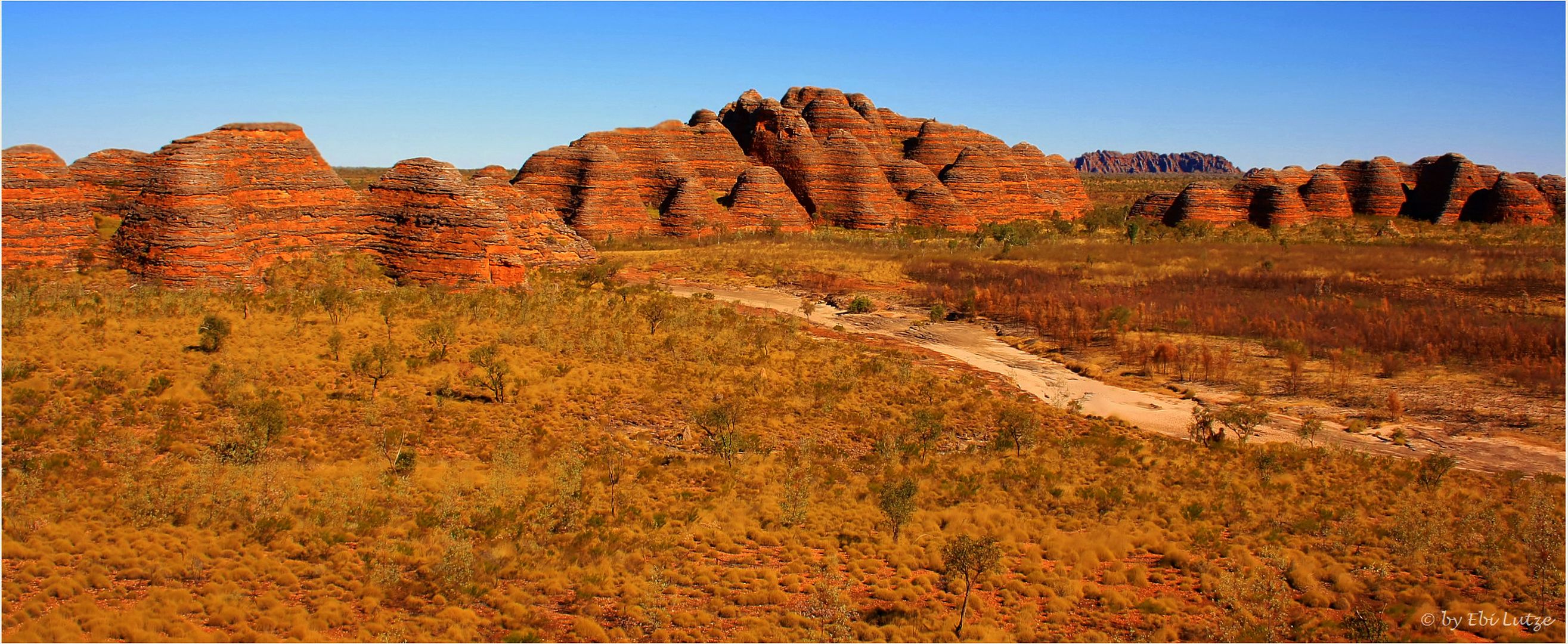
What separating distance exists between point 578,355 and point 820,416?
5.86 meters

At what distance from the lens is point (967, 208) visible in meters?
54.2

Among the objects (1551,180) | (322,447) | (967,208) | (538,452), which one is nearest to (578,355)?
(538,452)

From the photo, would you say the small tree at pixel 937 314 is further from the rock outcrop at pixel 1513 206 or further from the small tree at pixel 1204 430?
the rock outcrop at pixel 1513 206

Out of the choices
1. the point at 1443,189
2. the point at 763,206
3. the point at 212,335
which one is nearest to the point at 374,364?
the point at 212,335

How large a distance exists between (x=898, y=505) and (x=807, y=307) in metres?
16.3

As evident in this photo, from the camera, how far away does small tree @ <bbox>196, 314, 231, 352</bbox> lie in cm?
1669

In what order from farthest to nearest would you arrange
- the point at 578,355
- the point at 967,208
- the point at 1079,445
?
the point at 967,208 → the point at 578,355 → the point at 1079,445

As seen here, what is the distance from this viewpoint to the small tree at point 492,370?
55.1 ft

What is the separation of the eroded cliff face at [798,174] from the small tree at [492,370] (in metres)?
25.5

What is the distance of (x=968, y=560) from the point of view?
1058 centimetres

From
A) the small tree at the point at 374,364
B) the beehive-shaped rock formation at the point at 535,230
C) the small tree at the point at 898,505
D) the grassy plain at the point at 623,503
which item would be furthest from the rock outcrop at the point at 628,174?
the small tree at the point at 898,505

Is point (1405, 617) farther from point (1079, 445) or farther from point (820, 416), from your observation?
point (820, 416)

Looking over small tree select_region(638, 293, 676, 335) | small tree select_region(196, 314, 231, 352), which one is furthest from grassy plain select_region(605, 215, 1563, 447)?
small tree select_region(196, 314, 231, 352)

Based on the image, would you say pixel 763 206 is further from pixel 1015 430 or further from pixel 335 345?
pixel 1015 430
